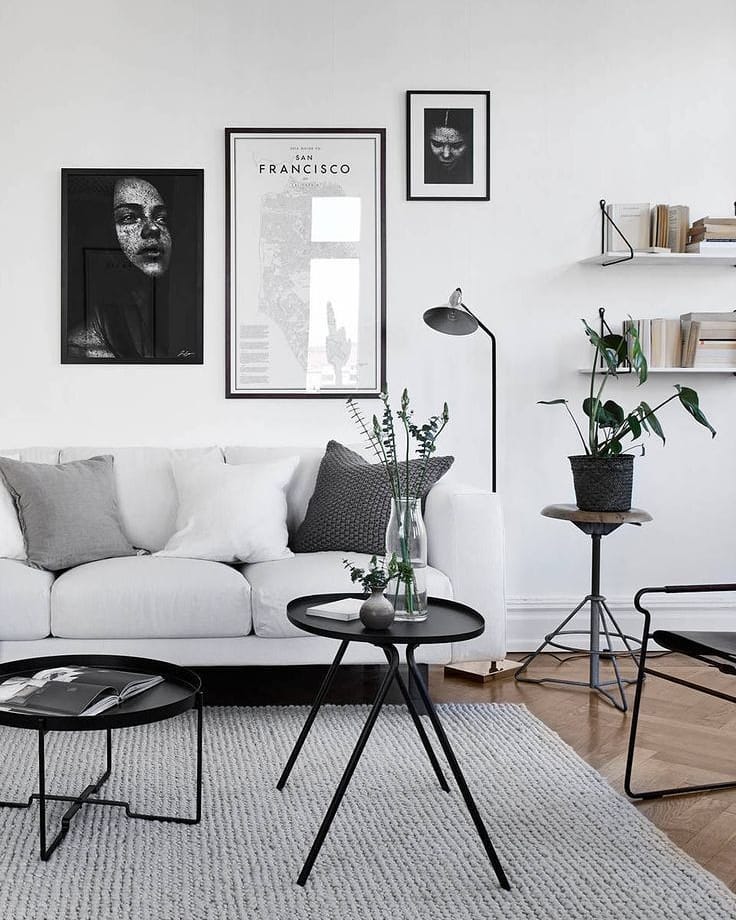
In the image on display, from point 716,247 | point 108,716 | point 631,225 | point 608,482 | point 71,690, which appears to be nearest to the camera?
point 108,716

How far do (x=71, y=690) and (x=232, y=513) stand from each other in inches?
50.2

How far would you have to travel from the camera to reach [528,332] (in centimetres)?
413

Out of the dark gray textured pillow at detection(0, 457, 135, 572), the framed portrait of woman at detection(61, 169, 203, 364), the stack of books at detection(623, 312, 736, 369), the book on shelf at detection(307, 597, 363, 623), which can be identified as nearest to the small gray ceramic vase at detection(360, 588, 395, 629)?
the book on shelf at detection(307, 597, 363, 623)

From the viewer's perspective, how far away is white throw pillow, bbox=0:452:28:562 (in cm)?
320

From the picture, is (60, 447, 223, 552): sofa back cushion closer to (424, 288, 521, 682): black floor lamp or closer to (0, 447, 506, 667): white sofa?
(0, 447, 506, 667): white sofa

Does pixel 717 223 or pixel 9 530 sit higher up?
pixel 717 223

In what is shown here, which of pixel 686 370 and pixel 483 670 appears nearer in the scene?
pixel 483 670

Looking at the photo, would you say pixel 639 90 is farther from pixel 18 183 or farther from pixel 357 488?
pixel 18 183

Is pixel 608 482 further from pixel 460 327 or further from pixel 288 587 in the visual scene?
pixel 288 587

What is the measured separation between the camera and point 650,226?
4043 millimetres

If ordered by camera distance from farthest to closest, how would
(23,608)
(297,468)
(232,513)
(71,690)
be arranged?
(297,468) < (232,513) < (23,608) < (71,690)

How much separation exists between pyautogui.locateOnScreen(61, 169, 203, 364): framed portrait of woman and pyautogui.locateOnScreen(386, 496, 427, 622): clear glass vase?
6.76ft

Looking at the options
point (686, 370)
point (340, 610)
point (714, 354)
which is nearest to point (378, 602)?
point (340, 610)

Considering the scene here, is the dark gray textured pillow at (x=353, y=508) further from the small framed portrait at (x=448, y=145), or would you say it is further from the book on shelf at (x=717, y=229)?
the book on shelf at (x=717, y=229)
